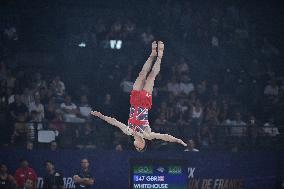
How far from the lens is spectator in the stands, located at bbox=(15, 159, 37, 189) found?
16.1 metres

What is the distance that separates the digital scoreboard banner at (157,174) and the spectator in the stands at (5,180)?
3.31 m

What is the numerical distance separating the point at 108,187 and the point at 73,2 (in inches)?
332

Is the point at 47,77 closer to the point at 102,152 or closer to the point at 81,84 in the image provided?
the point at 81,84

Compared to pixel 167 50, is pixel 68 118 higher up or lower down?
lower down

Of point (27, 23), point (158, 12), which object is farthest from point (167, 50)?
point (27, 23)

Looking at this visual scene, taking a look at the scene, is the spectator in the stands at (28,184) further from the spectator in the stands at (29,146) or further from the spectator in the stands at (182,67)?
the spectator in the stands at (182,67)

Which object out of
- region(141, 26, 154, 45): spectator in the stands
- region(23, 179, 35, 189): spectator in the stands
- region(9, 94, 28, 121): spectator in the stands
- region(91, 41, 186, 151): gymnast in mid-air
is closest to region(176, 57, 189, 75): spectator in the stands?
region(141, 26, 154, 45): spectator in the stands

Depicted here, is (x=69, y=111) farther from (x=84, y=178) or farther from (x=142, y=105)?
(x=142, y=105)

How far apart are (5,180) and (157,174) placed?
4.23 meters

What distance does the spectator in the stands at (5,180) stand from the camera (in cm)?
1592

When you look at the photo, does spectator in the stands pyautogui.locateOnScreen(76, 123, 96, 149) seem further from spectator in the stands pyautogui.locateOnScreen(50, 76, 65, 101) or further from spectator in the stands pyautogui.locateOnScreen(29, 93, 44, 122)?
spectator in the stands pyautogui.locateOnScreen(50, 76, 65, 101)

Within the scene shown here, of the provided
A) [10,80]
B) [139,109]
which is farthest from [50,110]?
[139,109]

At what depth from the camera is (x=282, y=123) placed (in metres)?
19.3

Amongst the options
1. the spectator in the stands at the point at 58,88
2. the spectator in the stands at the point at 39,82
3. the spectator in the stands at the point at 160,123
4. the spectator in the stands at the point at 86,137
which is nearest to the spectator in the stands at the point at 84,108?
the spectator in the stands at the point at 58,88
